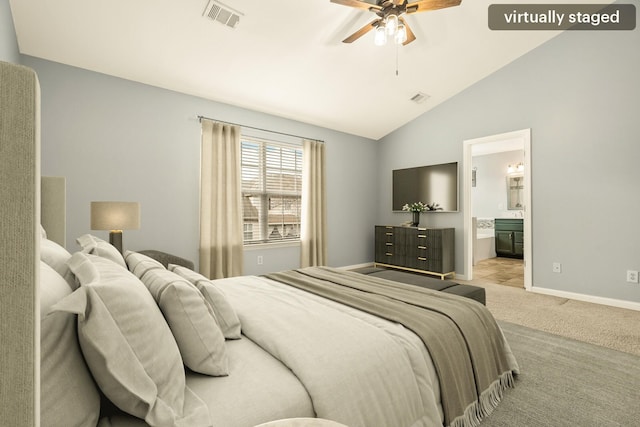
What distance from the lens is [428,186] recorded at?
522 cm

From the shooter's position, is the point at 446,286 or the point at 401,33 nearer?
the point at 446,286

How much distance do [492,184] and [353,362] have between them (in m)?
7.88

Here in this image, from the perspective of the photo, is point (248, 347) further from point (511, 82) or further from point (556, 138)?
point (511, 82)

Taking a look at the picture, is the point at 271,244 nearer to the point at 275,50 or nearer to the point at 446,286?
the point at 275,50

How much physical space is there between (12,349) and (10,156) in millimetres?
274

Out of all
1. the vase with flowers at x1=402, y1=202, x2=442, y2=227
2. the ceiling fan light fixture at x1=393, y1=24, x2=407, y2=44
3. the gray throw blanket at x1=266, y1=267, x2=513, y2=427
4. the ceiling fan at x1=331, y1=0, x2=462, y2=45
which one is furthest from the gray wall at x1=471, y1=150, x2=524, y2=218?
the gray throw blanket at x1=266, y1=267, x2=513, y2=427

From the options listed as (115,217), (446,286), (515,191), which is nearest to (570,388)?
(446,286)

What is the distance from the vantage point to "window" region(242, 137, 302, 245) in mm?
4473

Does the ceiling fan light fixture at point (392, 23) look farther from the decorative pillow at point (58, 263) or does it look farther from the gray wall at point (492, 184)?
the gray wall at point (492, 184)

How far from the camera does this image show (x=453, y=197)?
4.91 metres

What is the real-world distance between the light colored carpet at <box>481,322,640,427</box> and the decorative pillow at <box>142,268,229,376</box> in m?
1.39

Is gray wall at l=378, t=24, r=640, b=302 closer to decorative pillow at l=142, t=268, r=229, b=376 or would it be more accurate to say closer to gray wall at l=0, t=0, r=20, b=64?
decorative pillow at l=142, t=268, r=229, b=376

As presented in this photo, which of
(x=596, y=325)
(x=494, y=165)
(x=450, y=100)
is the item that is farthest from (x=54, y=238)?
(x=494, y=165)

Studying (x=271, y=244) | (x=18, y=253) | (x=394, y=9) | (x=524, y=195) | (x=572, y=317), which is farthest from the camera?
(x=271, y=244)
